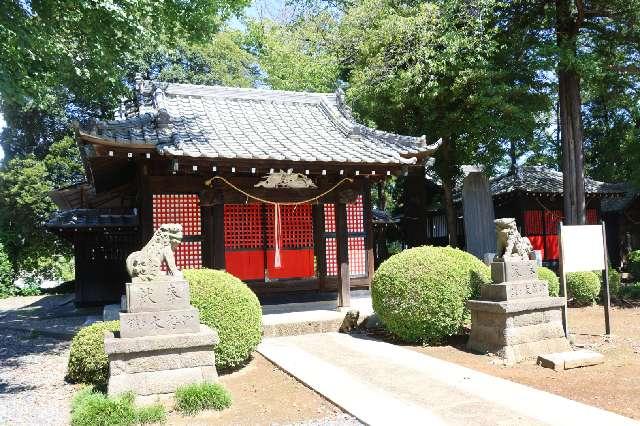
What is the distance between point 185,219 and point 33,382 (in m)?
4.40

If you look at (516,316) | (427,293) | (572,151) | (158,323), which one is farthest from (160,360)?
(572,151)

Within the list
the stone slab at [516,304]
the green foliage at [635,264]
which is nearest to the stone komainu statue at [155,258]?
the stone slab at [516,304]

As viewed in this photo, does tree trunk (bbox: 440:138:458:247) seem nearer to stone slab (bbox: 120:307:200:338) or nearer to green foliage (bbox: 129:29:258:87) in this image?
green foliage (bbox: 129:29:258:87)

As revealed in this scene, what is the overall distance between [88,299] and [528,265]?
43.3 feet

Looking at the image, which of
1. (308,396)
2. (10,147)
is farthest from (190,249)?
(10,147)

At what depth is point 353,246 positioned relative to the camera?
1279 centimetres

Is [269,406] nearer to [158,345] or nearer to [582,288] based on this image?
[158,345]

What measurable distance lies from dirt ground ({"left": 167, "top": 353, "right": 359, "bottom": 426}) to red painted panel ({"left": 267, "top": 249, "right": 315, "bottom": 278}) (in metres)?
4.79

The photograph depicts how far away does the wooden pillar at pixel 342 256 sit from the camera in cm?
1165

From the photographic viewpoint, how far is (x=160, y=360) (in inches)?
237

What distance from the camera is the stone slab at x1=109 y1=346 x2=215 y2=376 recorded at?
5.88 metres

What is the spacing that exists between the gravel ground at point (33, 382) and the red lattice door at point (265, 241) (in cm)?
397

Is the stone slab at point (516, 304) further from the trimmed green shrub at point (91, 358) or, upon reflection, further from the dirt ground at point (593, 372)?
the trimmed green shrub at point (91, 358)

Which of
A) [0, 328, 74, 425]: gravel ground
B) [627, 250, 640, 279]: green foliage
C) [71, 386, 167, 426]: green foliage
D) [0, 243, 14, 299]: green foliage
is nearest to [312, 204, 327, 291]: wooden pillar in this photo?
[0, 328, 74, 425]: gravel ground
